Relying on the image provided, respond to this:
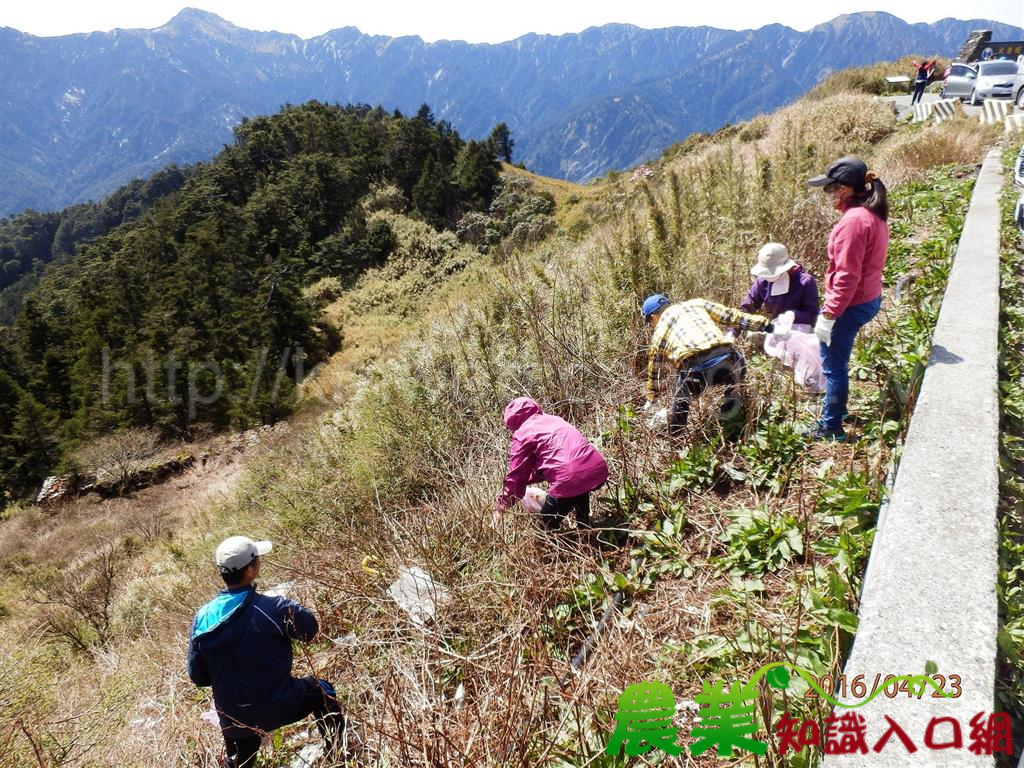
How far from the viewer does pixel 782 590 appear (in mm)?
2209

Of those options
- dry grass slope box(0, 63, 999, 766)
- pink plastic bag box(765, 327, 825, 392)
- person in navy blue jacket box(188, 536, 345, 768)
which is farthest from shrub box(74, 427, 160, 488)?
pink plastic bag box(765, 327, 825, 392)

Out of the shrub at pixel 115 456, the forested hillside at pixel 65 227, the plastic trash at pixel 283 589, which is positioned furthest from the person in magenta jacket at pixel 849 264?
the forested hillside at pixel 65 227

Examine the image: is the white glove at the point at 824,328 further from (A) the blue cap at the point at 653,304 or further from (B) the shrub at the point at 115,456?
(B) the shrub at the point at 115,456

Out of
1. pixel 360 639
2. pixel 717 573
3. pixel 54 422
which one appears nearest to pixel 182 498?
pixel 54 422

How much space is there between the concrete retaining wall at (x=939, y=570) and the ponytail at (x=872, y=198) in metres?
0.90

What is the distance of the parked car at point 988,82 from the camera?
13.7 m

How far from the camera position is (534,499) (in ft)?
11.2

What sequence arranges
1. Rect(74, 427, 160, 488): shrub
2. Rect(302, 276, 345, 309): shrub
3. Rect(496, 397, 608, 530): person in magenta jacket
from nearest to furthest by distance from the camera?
Rect(496, 397, 608, 530): person in magenta jacket
Rect(74, 427, 160, 488): shrub
Rect(302, 276, 345, 309): shrub

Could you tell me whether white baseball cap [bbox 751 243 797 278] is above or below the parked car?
below

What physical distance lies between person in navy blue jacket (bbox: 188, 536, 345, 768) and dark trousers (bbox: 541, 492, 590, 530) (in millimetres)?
1455

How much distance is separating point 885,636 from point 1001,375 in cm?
246

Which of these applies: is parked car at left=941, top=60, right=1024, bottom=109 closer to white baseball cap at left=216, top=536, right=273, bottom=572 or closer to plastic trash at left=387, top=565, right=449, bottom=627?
plastic trash at left=387, top=565, right=449, bottom=627

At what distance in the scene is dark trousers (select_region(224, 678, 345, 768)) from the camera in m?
2.50

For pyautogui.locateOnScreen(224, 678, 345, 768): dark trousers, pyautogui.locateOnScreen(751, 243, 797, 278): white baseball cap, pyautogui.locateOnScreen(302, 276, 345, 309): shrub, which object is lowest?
pyautogui.locateOnScreen(302, 276, 345, 309): shrub
